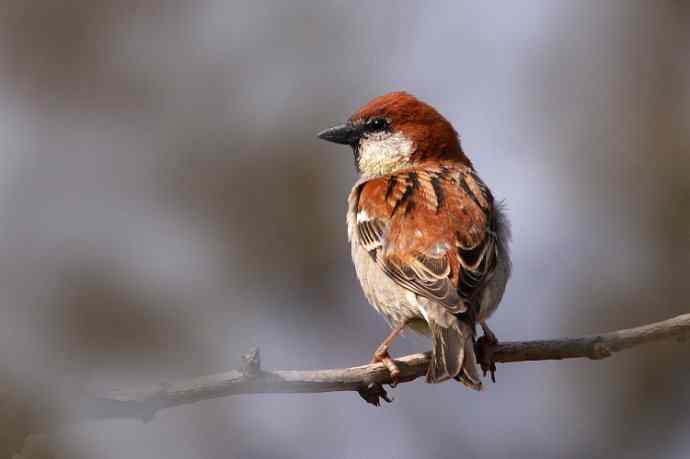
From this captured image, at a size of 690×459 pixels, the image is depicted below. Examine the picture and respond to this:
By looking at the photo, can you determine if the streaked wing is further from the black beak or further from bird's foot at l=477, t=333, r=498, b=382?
the black beak

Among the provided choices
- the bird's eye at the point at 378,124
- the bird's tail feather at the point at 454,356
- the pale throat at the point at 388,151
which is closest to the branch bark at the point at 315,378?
the bird's tail feather at the point at 454,356

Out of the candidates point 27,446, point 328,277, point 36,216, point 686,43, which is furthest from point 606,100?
point 27,446

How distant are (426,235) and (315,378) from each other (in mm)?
1530

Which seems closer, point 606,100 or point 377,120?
point 377,120

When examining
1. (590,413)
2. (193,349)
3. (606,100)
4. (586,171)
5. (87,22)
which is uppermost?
(87,22)

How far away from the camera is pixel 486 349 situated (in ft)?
15.5

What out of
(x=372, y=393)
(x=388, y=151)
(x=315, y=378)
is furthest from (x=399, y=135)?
(x=315, y=378)

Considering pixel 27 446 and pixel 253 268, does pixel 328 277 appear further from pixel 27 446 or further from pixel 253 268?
pixel 27 446

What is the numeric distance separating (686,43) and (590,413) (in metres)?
4.32

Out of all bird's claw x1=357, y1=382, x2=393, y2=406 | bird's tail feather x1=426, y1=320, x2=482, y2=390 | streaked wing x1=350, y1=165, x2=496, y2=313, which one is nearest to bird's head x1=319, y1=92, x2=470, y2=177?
streaked wing x1=350, y1=165, x2=496, y2=313

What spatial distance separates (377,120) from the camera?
6.17 meters

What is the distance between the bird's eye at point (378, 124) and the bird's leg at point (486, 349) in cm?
176

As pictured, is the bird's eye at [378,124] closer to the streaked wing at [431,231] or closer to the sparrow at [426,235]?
the sparrow at [426,235]

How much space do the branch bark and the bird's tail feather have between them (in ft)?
0.48
